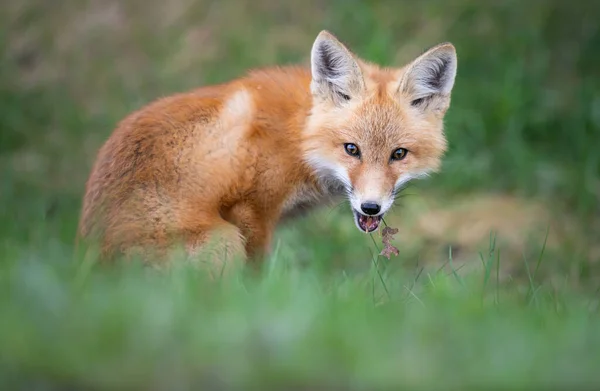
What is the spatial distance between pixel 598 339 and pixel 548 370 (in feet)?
1.58

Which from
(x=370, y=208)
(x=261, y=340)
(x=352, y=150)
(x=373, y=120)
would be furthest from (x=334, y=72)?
(x=261, y=340)

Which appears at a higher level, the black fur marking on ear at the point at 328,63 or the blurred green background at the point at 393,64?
the black fur marking on ear at the point at 328,63

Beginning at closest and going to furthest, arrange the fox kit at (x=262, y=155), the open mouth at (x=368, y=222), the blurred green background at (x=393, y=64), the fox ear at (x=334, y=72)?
the fox kit at (x=262, y=155) < the open mouth at (x=368, y=222) < the fox ear at (x=334, y=72) < the blurred green background at (x=393, y=64)

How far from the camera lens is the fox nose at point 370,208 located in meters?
4.47

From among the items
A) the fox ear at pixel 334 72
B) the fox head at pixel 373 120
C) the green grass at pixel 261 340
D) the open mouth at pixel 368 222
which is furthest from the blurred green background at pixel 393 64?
the green grass at pixel 261 340

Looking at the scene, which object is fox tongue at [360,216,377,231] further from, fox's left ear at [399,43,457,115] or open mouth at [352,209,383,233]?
fox's left ear at [399,43,457,115]

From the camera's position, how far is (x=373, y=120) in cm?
481

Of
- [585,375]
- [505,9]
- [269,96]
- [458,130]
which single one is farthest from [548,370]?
[505,9]

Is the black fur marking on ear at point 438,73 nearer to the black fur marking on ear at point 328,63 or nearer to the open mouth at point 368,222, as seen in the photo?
the black fur marking on ear at point 328,63

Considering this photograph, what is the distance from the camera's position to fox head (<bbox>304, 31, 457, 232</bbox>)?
4727mm

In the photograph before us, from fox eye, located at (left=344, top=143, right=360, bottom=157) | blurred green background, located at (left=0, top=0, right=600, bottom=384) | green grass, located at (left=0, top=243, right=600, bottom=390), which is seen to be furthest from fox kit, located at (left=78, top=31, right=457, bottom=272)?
blurred green background, located at (left=0, top=0, right=600, bottom=384)

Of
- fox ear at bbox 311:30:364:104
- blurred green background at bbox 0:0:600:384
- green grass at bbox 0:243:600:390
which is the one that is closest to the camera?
green grass at bbox 0:243:600:390

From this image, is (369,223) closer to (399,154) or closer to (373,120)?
(399,154)

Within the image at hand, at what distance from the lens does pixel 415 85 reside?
496 cm
